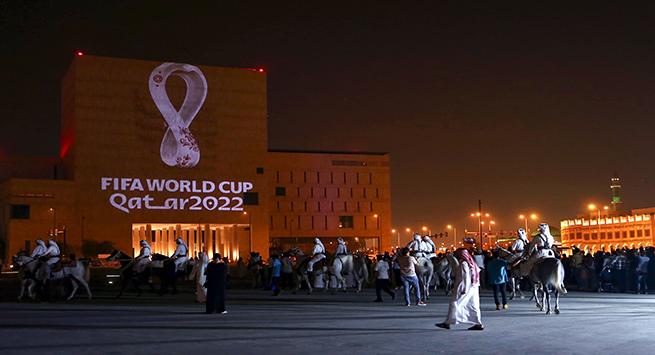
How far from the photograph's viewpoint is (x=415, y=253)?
20109 mm

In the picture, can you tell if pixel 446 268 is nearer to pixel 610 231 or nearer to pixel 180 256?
pixel 180 256

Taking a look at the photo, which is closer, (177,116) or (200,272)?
(200,272)

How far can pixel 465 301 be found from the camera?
11.7m

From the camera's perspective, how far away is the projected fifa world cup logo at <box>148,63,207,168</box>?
8206cm

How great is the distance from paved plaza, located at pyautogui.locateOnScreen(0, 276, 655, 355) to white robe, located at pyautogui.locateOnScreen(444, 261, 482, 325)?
0.78 feet

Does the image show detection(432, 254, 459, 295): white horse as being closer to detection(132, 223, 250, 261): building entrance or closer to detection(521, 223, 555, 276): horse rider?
detection(521, 223, 555, 276): horse rider

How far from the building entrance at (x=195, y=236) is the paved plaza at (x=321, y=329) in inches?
2579

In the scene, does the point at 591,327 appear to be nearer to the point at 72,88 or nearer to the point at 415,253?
the point at 415,253

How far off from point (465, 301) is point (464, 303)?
0.12ft

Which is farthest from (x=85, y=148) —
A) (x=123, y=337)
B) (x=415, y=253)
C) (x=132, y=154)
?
(x=123, y=337)

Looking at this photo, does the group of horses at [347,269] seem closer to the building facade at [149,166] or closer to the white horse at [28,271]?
the white horse at [28,271]

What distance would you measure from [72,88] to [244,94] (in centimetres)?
2016

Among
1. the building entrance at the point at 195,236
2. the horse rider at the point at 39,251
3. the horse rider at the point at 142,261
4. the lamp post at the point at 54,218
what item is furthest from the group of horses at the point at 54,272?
the building entrance at the point at 195,236

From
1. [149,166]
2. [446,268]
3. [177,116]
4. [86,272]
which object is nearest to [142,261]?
[86,272]
